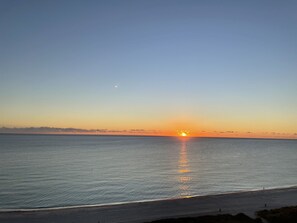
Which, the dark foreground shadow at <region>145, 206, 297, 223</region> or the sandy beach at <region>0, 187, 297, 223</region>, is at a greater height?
the dark foreground shadow at <region>145, 206, 297, 223</region>

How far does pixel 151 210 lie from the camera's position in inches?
1876

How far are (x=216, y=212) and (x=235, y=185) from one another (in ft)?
118

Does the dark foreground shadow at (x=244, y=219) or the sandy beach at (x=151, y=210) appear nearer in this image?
the dark foreground shadow at (x=244, y=219)

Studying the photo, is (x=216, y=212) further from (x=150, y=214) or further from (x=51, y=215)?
(x=51, y=215)

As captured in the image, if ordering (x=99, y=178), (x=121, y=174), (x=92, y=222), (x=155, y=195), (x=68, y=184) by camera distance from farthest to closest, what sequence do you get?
(x=121, y=174)
(x=99, y=178)
(x=68, y=184)
(x=155, y=195)
(x=92, y=222)

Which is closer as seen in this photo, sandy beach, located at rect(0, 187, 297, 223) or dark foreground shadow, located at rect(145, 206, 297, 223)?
dark foreground shadow, located at rect(145, 206, 297, 223)

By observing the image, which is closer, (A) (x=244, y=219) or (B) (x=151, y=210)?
(A) (x=244, y=219)

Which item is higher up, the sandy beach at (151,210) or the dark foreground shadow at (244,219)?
the dark foreground shadow at (244,219)

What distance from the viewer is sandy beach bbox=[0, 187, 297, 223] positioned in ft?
139

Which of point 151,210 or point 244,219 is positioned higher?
point 244,219

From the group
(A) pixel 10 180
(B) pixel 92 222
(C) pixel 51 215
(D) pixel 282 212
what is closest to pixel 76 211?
(C) pixel 51 215

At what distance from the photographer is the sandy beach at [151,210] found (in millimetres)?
42469

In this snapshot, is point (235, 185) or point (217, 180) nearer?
point (235, 185)

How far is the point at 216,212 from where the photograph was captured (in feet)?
149
